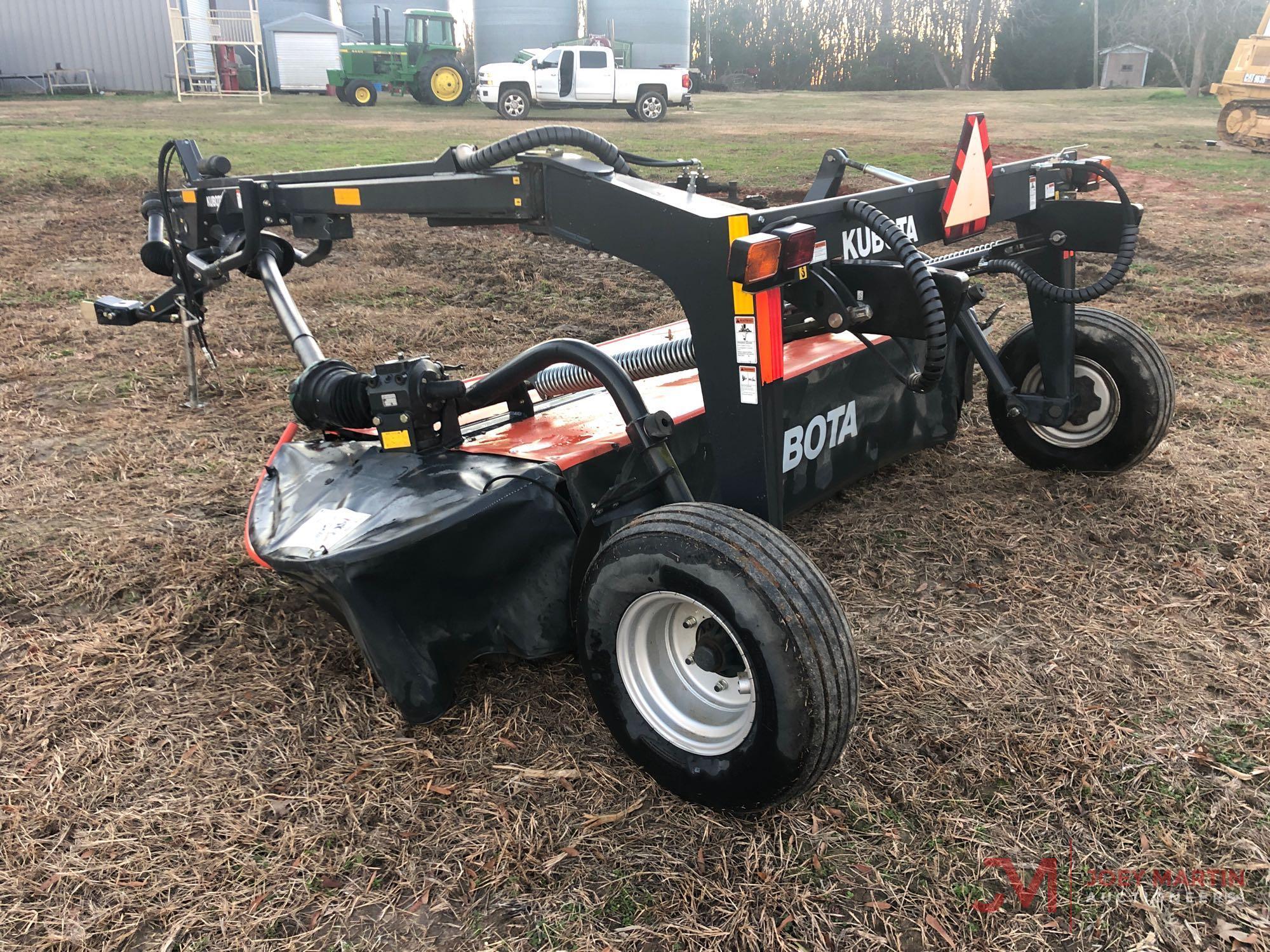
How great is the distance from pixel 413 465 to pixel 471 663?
593 mm

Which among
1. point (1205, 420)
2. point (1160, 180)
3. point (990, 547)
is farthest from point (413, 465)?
point (1160, 180)

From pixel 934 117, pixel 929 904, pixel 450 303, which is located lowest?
pixel 929 904

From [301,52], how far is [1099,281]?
3247cm

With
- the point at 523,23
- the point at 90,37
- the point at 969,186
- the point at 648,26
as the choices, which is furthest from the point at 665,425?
the point at 90,37

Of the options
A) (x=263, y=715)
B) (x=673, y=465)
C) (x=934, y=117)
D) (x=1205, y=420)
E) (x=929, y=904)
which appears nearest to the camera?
(x=929, y=904)

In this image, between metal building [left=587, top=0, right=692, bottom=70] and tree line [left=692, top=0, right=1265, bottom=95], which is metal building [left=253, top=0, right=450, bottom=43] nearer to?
metal building [left=587, top=0, right=692, bottom=70]

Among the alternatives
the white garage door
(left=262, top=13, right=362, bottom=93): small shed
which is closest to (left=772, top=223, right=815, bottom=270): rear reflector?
(left=262, top=13, right=362, bottom=93): small shed

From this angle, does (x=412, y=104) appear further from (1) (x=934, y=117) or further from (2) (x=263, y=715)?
(2) (x=263, y=715)

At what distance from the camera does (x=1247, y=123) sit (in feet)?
52.2

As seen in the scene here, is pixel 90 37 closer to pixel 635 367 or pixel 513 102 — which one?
pixel 513 102

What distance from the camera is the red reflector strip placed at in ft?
7.55

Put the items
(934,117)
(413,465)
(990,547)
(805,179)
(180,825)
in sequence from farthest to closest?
(934,117)
(805,179)
(990,547)
(413,465)
(180,825)

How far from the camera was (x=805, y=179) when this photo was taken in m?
11.5

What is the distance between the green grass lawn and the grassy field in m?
7.98
